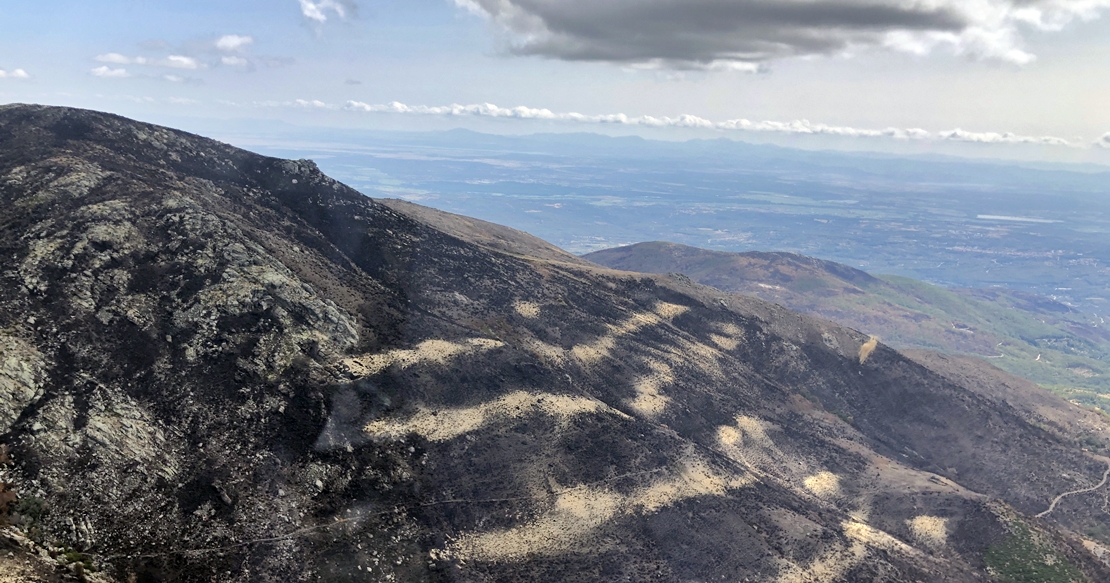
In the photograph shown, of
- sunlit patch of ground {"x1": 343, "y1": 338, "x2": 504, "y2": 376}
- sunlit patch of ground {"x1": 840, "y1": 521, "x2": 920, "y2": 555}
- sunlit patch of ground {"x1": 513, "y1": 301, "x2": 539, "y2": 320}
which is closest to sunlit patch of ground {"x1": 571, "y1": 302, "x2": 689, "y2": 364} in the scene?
sunlit patch of ground {"x1": 513, "y1": 301, "x2": 539, "y2": 320}

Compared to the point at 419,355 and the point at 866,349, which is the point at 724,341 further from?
the point at 419,355

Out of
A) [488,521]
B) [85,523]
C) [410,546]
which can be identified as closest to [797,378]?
[488,521]

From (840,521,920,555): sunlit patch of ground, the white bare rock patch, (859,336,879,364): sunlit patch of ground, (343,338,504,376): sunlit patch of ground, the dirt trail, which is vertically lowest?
the dirt trail

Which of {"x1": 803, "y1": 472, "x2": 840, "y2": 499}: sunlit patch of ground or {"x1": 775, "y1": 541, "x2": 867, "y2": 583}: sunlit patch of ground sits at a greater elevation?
{"x1": 775, "y1": 541, "x2": 867, "y2": 583}: sunlit patch of ground

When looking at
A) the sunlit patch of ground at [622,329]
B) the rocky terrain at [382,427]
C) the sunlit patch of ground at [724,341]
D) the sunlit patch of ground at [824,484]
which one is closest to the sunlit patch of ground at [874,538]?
the rocky terrain at [382,427]

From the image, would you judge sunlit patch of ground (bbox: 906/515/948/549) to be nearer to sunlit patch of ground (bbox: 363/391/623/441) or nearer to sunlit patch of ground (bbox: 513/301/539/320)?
sunlit patch of ground (bbox: 363/391/623/441)

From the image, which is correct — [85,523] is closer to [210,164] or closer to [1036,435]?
[210,164]
